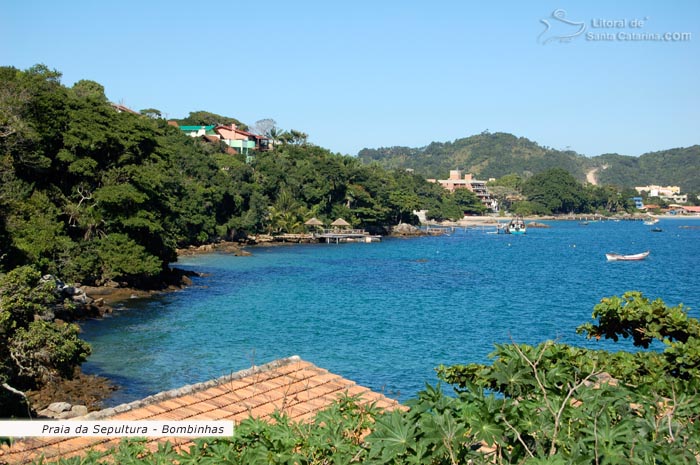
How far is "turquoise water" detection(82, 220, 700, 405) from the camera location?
20.6 metres

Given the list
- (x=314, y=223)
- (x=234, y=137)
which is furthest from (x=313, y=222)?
(x=234, y=137)

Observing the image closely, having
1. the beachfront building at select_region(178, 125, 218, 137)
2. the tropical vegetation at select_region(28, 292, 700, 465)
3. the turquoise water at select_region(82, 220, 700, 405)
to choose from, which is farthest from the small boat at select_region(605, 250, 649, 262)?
the tropical vegetation at select_region(28, 292, 700, 465)

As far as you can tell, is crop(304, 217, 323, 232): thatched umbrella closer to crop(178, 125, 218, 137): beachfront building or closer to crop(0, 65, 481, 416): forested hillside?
crop(0, 65, 481, 416): forested hillside

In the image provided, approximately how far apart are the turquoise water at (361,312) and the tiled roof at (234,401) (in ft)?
8.33

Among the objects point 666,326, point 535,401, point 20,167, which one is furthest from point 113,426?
point 20,167

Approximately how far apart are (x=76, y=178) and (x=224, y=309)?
404 inches

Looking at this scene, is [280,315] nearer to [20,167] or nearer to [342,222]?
[20,167]

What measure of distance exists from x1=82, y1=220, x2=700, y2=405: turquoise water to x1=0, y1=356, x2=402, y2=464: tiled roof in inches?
100.0

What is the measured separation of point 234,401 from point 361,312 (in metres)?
20.9

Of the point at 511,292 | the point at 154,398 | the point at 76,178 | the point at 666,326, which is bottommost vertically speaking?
the point at 511,292

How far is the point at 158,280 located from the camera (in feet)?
112

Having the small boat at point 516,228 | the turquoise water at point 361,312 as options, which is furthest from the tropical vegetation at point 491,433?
the small boat at point 516,228

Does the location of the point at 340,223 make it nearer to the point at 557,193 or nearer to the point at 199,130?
the point at 199,130

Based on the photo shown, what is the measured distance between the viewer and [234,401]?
9.16 m
